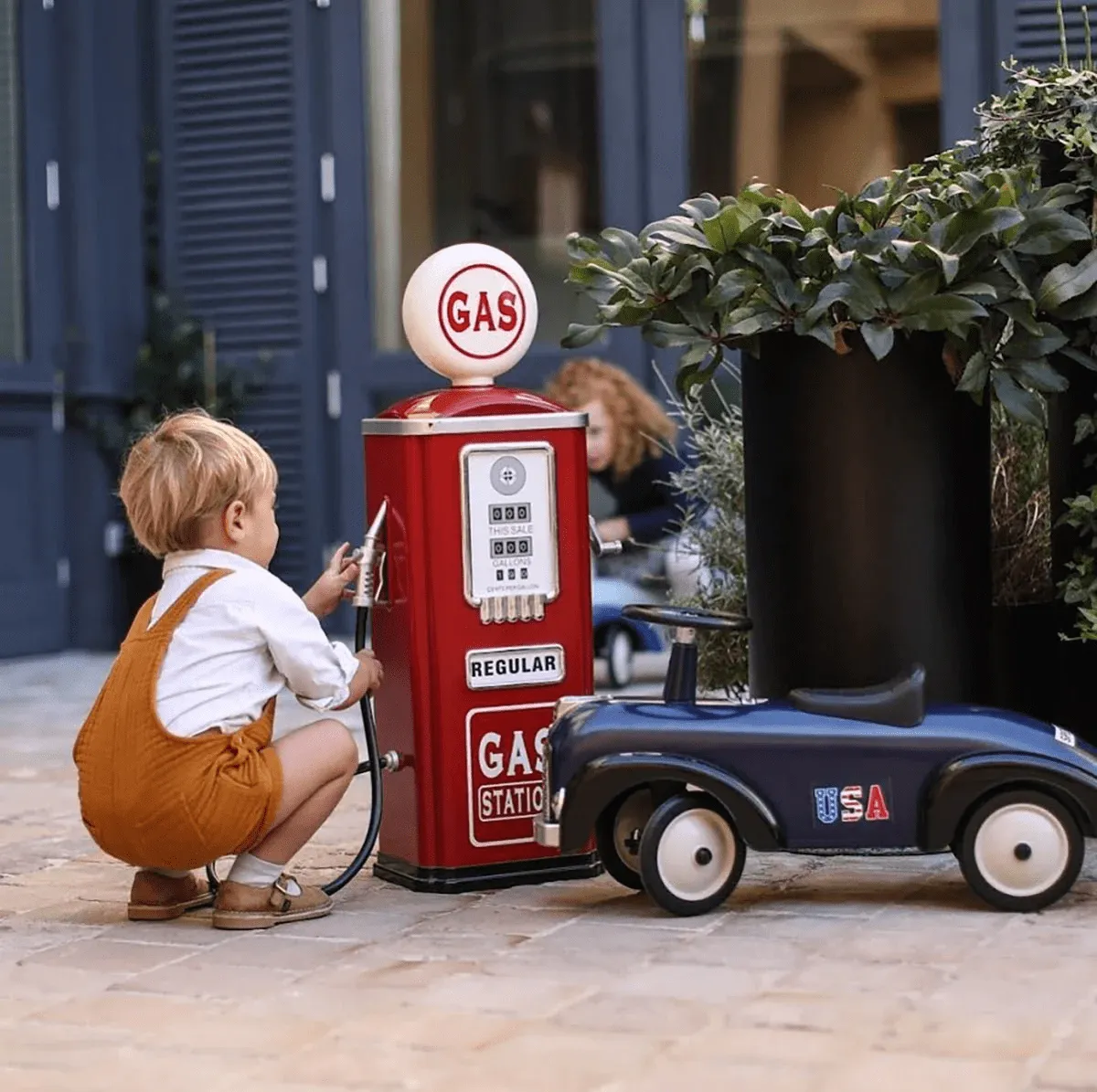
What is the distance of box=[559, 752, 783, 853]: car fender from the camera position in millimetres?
3557

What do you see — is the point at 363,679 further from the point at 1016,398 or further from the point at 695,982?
the point at 1016,398

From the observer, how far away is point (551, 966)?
3.24m

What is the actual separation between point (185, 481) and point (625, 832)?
102cm

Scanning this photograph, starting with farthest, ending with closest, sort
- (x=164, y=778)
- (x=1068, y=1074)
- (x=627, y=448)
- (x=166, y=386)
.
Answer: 1. (x=166, y=386)
2. (x=627, y=448)
3. (x=164, y=778)
4. (x=1068, y=1074)

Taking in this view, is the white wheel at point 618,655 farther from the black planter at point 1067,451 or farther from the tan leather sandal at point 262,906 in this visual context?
the tan leather sandal at point 262,906

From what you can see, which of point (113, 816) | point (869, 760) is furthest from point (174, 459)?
point (869, 760)

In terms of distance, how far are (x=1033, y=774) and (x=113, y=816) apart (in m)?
1.60

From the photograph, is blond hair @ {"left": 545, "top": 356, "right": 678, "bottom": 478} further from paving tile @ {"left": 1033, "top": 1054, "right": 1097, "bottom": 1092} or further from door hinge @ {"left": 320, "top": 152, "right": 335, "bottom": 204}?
paving tile @ {"left": 1033, "top": 1054, "right": 1097, "bottom": 1092}

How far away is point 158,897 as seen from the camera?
377 cm

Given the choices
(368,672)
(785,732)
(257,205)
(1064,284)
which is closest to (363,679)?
(368,672)

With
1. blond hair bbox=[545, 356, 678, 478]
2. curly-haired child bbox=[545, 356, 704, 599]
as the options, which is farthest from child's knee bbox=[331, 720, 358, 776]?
blond hair bbox=[545, 356, 678, 478]

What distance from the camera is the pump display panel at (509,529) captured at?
3939 millimetres

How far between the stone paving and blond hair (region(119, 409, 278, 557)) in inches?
28.3

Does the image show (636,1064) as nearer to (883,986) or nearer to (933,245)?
(883,986)
